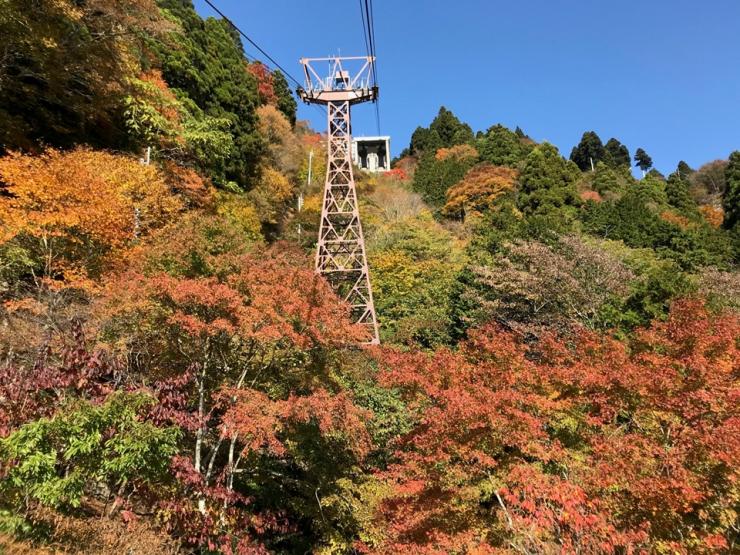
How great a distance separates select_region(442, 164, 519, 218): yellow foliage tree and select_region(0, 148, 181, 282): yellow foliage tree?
2383 centimetres

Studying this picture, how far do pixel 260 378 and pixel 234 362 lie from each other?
64 centimetres

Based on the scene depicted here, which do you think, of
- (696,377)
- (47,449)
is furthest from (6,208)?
(696,377)

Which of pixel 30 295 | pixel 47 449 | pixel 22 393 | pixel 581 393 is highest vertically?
pixel 30 295

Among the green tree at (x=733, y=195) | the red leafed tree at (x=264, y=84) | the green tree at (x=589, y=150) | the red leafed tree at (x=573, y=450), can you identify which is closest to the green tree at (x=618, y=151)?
the green tree at (x=589, y=150)

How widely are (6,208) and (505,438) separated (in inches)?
431

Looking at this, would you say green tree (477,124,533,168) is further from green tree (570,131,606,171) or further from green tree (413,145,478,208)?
green tree (570,131,606,171)

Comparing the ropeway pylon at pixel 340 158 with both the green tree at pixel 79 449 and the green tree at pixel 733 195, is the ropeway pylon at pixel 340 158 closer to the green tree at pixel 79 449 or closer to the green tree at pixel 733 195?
the green tree at pixel 79 449

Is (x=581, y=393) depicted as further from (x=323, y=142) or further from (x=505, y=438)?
(x=323, y=142)

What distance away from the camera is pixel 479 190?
3125 centimetres

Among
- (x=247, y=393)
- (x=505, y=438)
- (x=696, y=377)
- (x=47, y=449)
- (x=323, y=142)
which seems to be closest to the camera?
(x=47, y=449)

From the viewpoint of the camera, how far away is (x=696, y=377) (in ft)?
22.1

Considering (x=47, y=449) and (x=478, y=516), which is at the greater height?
(x=47, y=449)

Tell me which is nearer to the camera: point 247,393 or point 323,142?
point 247,393

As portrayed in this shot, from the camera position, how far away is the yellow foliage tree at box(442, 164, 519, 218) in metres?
30.9
